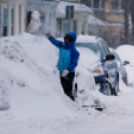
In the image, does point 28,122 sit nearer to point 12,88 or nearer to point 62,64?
point 12,88

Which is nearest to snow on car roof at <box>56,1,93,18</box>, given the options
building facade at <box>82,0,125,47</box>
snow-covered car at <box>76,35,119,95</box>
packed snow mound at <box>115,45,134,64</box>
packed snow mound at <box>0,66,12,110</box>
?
building facade at <box>82,0,125,47</box>

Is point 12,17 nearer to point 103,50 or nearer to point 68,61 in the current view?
point 103,50

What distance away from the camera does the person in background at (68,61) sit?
9.45 meters

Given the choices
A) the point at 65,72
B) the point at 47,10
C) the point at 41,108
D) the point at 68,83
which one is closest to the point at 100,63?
the point at 68,83

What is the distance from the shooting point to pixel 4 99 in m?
7.84

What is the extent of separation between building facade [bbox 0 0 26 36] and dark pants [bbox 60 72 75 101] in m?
19.4

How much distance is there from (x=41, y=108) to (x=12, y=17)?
23.1m

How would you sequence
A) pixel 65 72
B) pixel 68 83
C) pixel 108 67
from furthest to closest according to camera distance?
pixel 108 67 → pixel 68 83 → pixel 65 72

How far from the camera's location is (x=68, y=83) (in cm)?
975

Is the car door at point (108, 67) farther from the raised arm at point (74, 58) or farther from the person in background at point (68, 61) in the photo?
the raised arm at point (74, 58)

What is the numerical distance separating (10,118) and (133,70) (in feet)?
40.6

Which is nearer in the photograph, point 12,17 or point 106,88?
point 106,88

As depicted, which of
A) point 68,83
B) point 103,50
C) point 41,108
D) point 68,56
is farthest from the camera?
point 103,50

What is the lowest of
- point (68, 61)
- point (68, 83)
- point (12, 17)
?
point (12, 17)
